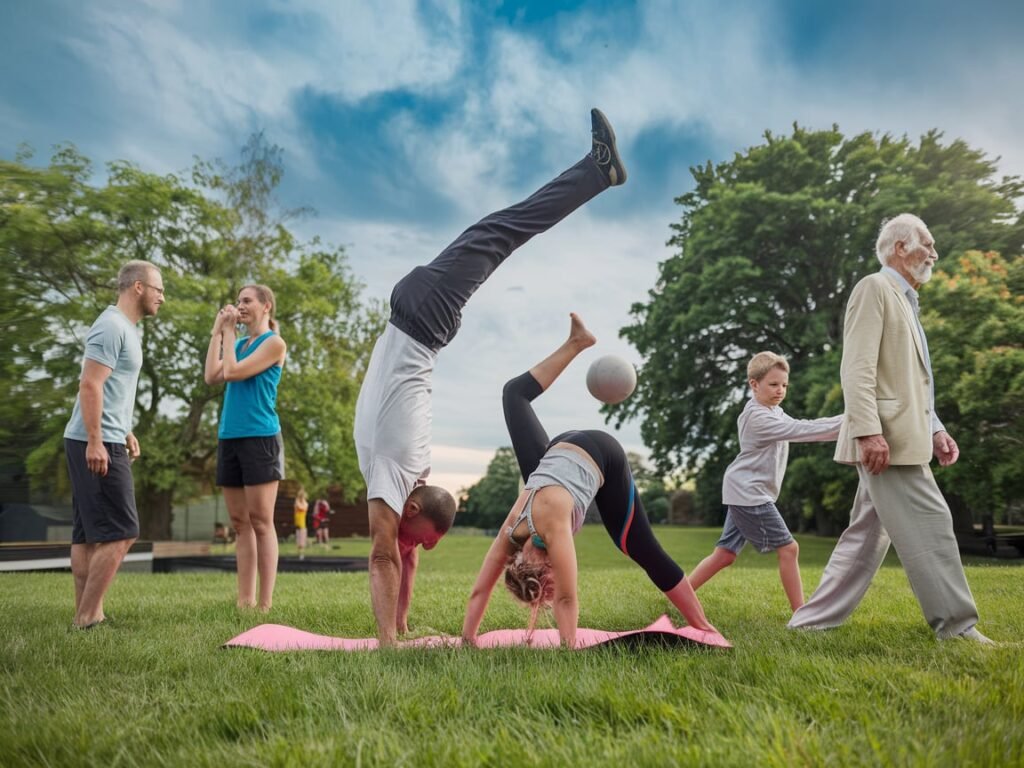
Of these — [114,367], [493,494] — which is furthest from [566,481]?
[493,494]

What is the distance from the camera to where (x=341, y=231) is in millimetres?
27234

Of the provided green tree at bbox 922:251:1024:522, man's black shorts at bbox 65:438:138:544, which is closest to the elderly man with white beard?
man's black shorts at bbox 65:438:138:544

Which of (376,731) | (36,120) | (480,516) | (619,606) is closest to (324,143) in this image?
(36,120)

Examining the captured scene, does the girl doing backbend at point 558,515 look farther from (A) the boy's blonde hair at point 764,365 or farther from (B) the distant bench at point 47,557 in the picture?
(B) the distant bench at point 47,557

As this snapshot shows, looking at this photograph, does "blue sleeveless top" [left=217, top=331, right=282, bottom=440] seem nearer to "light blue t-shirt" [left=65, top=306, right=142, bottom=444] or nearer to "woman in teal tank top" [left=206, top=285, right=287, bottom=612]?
"woman in teal tank top" [left=206, top=285, right=287, bottom=612]

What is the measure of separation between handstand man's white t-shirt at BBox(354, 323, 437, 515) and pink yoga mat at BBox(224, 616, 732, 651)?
72 cm

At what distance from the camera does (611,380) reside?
4242 mm

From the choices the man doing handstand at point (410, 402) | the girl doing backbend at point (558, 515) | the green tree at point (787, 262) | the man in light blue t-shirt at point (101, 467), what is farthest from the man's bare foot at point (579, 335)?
the green tree at point (787, 262)

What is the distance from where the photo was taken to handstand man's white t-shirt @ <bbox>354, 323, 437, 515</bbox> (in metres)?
3.78

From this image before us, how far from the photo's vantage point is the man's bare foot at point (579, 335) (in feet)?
13.7

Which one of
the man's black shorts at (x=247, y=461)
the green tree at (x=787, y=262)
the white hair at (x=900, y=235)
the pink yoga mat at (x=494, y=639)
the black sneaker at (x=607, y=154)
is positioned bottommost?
the pink yoga mat at (x=494, y=639)

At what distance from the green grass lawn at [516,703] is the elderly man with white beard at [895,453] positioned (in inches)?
9.7

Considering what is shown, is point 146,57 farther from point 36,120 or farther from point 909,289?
point 909,289

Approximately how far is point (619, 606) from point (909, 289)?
2886 mm
